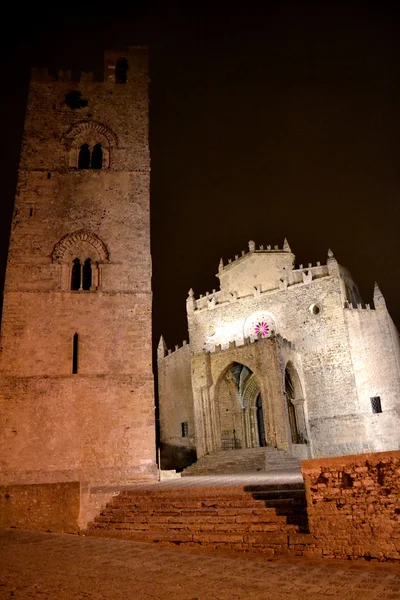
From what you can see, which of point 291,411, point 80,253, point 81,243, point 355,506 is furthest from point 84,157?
point 291,411

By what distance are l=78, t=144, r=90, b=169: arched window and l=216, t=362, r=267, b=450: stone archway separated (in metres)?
13.4

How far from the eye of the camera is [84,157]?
17438 millimetres

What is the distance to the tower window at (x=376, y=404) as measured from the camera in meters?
24.2

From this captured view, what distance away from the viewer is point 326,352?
26.1 metres

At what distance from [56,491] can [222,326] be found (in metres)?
21.6

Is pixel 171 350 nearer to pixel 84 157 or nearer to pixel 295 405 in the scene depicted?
pixel 295 405

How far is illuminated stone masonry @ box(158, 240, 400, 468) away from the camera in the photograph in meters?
23.3

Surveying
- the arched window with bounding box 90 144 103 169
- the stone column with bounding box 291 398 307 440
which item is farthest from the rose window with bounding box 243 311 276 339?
the arched window with bounding box 90 144 103 169

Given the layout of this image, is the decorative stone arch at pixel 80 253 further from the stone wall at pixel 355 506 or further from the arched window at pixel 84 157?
the stone wall at pixel 355 506

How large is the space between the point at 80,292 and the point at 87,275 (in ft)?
2.54

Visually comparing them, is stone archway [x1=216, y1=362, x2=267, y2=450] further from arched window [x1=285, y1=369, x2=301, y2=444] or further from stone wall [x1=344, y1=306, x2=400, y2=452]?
stone wall [x1=344, y1=306, x2=400, y2=452]

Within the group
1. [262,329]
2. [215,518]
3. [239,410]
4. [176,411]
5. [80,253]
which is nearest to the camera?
[215,518]

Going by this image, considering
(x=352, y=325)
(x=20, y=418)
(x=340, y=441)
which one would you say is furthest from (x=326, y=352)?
(x=20, y=418)

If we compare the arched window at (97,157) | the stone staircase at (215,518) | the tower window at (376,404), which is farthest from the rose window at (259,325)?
the stone staircase at (215,518)
